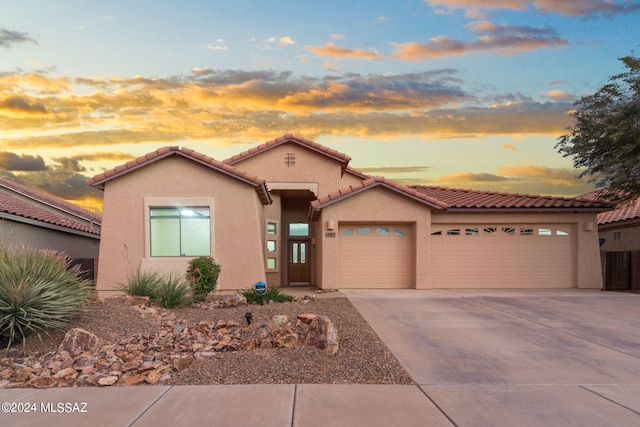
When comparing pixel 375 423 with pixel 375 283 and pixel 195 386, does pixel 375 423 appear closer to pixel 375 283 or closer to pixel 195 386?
pixel 195 386

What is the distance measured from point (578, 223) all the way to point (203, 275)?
1437 centimetres

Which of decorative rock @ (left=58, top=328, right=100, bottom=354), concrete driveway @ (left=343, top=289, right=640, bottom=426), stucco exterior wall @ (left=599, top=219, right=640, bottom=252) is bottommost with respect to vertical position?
concrete driveway @ (left=343, top=289, right=640, bottom=426)

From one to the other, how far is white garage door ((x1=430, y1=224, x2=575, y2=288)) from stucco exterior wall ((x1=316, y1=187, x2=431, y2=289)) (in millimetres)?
761

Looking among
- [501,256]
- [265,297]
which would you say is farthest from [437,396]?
[501,256]

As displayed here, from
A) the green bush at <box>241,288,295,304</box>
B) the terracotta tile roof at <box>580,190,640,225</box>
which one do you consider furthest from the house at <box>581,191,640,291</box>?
the green bush at <box>241,288,295,304</box>

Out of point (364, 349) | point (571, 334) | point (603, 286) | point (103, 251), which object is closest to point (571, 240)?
point (603, 286)

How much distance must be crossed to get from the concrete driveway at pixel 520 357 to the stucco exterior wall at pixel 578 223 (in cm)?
515

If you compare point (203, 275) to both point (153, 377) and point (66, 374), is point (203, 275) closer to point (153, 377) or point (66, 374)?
point (66, 374)

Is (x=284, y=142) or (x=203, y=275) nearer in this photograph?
(x=203, y=275)

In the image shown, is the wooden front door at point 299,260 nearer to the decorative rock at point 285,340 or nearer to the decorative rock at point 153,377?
the decorative rock at point 285,340

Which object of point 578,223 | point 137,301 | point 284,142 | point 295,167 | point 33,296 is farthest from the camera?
point 295,167

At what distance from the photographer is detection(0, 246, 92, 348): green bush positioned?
8180 mm

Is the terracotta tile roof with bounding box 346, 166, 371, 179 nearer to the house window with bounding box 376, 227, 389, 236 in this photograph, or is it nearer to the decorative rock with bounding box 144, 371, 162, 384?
the house window with bounding box 376, 227, 389, 236

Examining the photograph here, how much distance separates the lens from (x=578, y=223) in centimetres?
1934
